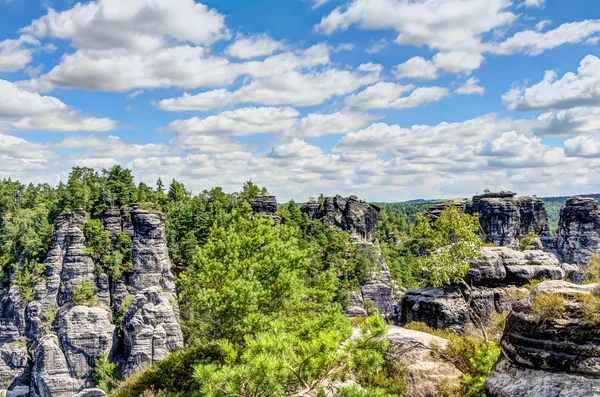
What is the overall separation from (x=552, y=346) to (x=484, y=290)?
645 inches

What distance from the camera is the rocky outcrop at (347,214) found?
83.7 meters

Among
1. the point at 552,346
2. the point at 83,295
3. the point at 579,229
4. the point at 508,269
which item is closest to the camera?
the point at 552,346

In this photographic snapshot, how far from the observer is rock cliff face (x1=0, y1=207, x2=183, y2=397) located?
152ft

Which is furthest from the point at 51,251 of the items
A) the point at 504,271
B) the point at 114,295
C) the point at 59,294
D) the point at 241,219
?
the point at 504,271

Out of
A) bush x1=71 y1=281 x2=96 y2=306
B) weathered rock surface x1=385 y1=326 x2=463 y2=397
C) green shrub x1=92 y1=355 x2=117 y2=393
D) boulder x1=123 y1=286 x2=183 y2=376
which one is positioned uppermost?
weathered rock surface x1=385 y1=326 x2=463 y2=397

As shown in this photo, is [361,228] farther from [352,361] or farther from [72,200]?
[352,361]

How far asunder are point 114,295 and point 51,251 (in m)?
9.39

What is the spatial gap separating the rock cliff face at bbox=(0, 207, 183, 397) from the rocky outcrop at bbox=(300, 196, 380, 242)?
3550 centimetres

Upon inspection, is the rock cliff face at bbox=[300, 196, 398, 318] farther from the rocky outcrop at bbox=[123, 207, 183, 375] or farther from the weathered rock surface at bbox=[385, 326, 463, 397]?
the weathered rock surface at bbox=[385, 326, 463, 397]

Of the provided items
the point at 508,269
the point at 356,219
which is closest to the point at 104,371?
the point at 508,269

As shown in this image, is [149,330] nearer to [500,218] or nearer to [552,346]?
[552,346]

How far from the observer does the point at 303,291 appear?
1761cm

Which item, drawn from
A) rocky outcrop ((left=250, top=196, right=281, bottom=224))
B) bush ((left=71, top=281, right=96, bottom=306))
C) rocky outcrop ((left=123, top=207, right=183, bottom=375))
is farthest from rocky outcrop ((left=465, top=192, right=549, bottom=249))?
bush ((left=71, top=281, right=96, bottom=306))

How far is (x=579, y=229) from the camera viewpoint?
70375 millimetres
